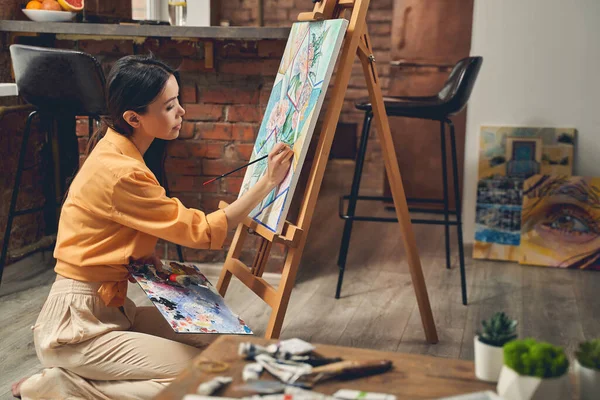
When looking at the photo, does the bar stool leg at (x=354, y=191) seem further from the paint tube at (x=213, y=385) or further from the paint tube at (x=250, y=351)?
the paint tube at (x=213, y=385)

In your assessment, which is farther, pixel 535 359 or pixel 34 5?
pixel 34 5

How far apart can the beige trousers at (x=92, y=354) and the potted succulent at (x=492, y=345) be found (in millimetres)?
868

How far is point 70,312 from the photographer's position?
76.0 inches

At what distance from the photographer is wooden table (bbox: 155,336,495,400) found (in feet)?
4.19

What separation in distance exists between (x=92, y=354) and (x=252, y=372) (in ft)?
2.44

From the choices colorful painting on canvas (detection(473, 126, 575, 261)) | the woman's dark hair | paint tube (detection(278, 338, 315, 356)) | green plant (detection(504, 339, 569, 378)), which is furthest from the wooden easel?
colorful painting on canvas (detection(473, 126, 575, 261))

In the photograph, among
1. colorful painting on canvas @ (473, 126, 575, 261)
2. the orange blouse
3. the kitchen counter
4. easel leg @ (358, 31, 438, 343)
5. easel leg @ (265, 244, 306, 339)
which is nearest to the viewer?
the orange blouse

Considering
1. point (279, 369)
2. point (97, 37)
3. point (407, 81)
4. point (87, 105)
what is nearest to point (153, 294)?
point (279, 369)

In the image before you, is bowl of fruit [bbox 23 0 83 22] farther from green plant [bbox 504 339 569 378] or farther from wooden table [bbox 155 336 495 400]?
green plant [bbox 504 339 569 378]

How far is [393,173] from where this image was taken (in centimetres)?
249

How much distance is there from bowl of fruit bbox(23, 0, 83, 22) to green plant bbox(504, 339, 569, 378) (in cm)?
274

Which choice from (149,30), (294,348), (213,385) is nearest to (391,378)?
(294,348)

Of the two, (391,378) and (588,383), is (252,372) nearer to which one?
(391,378)

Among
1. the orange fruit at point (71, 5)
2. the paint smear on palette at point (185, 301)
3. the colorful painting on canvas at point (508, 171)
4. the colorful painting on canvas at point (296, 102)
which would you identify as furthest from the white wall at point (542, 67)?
the paint smear on palette at point (185, 301)
